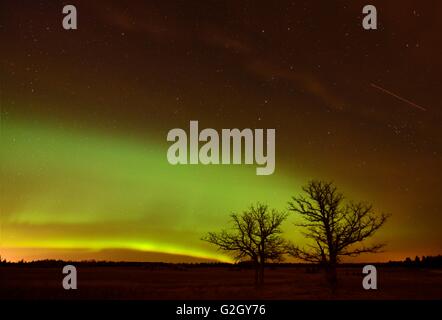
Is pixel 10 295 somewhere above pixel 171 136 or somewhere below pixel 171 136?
below

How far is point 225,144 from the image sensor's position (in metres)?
21.7

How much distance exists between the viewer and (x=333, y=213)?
3141cm

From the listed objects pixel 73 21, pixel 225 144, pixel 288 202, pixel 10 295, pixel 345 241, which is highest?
pixel 73 21

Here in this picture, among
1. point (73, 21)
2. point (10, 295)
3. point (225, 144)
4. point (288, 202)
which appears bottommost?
point (10, 295)

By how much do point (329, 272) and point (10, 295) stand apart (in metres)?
19.1
